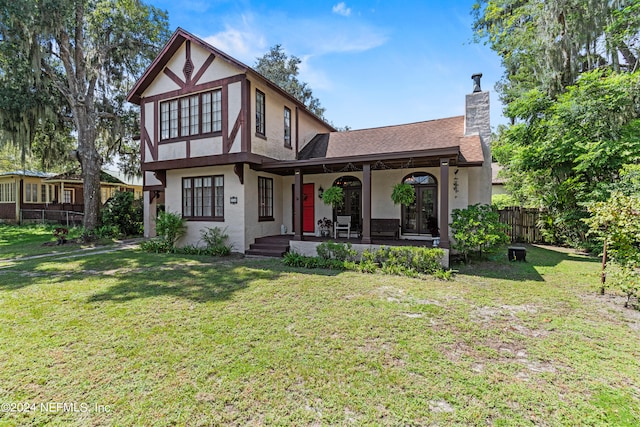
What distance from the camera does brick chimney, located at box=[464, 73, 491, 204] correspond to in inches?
383

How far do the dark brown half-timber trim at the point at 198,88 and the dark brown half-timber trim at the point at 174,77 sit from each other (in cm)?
17

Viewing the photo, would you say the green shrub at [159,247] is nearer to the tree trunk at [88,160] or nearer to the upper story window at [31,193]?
the tree trunk at [88,160]

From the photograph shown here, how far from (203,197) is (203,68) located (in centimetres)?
439

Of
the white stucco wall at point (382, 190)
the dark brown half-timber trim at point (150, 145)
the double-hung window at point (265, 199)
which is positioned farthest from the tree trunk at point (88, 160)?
the white stucco wall at point (382, 190)

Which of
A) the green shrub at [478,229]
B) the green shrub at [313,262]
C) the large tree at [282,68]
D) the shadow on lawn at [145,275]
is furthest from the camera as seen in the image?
the large tree at [282,68]

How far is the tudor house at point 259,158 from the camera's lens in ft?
30.8

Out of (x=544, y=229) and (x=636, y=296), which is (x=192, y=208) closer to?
(x=636, y=296)

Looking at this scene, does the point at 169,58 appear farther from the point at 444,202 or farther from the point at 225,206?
the point at 444,202

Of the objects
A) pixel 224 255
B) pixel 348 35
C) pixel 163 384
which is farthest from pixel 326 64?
A: pixel 163 384

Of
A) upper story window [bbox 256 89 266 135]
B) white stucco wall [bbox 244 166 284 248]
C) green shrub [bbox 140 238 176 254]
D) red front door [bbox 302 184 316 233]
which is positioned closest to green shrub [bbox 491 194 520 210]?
red front door [bbox 302 184 316 233]

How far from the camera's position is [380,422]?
237 centimetres

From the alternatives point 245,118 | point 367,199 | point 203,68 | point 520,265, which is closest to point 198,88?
point 203,68

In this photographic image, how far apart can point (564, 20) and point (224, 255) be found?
15500mm

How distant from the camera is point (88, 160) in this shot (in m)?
13.3
